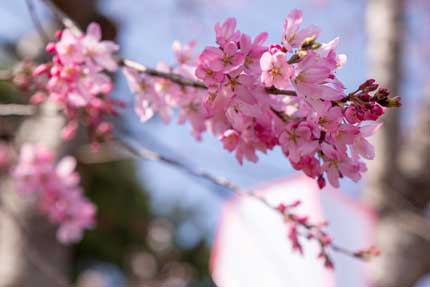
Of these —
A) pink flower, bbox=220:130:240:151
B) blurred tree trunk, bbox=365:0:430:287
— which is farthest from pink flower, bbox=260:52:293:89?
blurred tree trunk, bbox=365:0:430:287

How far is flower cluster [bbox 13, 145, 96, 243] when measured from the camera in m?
1.53

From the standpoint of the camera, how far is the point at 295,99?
681 mm

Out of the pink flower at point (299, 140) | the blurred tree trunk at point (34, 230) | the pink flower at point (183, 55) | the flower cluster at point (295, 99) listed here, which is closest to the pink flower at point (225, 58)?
the flower cluster at point (295, 99)

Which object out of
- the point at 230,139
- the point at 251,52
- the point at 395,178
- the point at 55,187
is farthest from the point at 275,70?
the point at 395,178

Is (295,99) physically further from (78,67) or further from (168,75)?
(78,67)

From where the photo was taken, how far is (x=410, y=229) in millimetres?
2053

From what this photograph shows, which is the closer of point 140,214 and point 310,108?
point 310,108

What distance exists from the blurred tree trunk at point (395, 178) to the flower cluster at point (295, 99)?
1481mm

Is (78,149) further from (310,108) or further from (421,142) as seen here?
(310,108)

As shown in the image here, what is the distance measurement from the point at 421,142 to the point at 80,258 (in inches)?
207

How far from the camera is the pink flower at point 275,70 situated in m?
0.58

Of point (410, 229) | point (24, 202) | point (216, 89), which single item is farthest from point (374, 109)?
point (24, 202)

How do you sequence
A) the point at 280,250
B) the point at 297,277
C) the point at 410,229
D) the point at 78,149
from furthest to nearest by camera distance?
the point at 78,149 < the point at 410,229 < the point at 280,250 < the point at 297,277

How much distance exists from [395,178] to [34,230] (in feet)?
4.87
